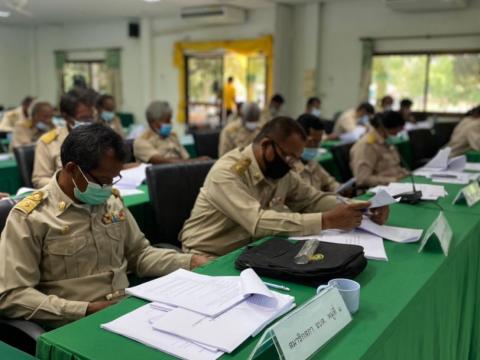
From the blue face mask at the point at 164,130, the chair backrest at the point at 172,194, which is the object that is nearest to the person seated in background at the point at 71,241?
the chair backrest at the point at 172,194

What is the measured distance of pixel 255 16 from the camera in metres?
8.62

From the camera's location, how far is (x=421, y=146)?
16.8 ft

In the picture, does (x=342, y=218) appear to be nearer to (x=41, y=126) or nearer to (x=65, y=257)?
(x=65, y=257)

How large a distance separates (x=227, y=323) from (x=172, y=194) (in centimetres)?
133

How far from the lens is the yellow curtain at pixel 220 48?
8383 millimetres

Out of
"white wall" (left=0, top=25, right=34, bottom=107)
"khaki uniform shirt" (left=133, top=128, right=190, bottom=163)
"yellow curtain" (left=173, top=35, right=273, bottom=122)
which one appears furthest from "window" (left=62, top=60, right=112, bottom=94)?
"khaki uniform shirt" (left=133, top=128, right=190, bottom=163)

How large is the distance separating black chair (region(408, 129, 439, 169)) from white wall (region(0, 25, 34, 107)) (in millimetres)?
10693

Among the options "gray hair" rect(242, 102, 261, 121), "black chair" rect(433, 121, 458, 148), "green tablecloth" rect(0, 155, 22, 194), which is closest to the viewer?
"green tablecloth" rect(0, 155, 22, 194)

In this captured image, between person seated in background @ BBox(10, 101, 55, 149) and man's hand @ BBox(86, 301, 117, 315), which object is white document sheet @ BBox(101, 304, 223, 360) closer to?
man's hand @ BBox(86, 301, 117, 315)

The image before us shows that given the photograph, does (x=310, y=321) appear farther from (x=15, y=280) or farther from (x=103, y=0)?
(x=103, y=0)

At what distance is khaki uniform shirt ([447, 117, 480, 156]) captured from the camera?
15.6 ft

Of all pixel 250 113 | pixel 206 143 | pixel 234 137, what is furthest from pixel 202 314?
pixel 250 113

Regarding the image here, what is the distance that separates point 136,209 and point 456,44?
6.42m

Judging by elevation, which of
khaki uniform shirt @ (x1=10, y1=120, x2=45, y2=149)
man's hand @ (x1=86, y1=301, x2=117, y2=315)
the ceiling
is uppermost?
the ceiling
